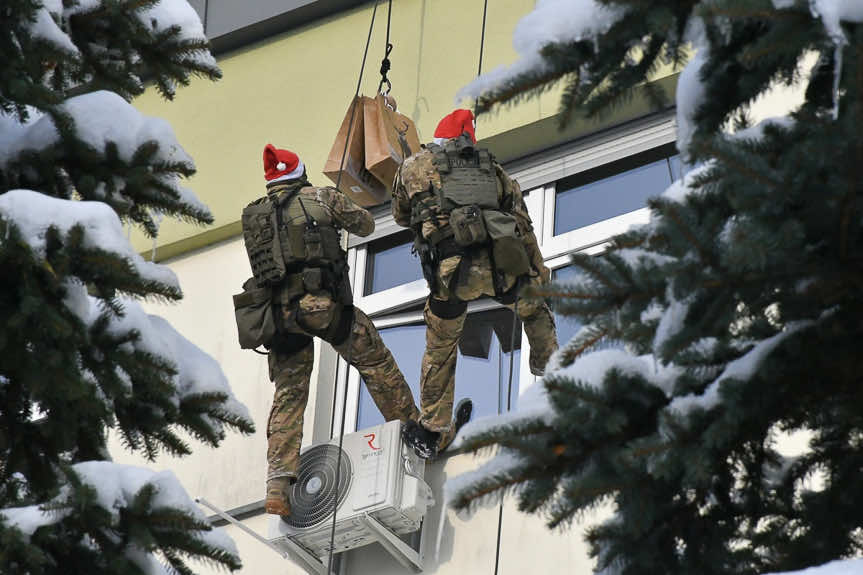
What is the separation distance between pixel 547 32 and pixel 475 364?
4.79 metres

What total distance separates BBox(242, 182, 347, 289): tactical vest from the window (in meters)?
1.35

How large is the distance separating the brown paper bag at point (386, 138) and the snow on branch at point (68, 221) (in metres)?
4.56

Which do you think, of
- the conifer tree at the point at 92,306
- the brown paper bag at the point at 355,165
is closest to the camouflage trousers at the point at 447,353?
the brown paper bag at the point at 355,165

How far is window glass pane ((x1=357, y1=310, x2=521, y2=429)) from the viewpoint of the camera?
9070 millimetres

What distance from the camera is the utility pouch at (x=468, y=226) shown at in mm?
8562

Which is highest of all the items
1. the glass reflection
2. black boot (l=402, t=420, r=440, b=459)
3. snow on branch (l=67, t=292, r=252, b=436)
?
the glass reflection

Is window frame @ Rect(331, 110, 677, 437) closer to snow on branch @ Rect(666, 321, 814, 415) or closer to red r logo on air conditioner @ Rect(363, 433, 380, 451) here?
red r logo on air conditioner @ Rect(363, 433, 380, 451)

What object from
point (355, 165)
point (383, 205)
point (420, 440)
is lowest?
point (420, 440)

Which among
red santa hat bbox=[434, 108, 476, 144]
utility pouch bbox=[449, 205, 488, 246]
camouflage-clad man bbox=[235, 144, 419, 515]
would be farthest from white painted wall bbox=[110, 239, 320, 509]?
red santa hat bbox=[434, 108, 476, 144]

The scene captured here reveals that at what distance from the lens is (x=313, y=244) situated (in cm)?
888

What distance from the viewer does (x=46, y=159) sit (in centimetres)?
563

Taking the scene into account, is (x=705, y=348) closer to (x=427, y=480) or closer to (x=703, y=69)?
(x=703, y=69)

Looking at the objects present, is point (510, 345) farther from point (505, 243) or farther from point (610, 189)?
point (610, 189)

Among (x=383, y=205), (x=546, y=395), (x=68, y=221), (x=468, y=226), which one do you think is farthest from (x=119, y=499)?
(x=383, y=205)
